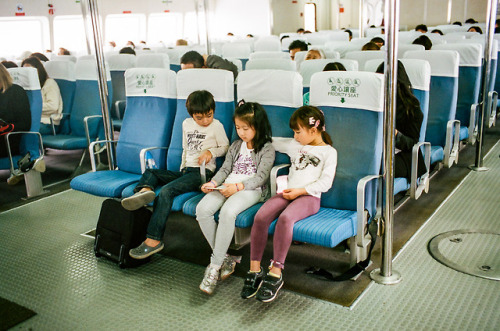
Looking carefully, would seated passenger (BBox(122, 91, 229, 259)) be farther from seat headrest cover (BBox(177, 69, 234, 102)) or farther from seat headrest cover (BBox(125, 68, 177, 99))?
seat headrest cover (BBox(125, 68, 177, 99))

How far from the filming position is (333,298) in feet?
8.96

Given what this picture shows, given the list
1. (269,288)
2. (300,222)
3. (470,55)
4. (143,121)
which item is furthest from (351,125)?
(470,55)

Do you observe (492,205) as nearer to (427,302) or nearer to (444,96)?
(444,96)

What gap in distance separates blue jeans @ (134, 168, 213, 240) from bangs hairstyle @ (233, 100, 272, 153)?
0.47m

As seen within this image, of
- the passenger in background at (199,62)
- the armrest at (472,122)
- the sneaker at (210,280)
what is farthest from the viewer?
the passenger in background at (199,62)

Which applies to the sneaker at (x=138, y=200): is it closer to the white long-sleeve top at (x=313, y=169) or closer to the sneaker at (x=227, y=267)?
the sneaker at (x=227, y=267)

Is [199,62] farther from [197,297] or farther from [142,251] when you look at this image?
[197,297]

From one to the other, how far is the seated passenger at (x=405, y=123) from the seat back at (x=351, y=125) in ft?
1.61

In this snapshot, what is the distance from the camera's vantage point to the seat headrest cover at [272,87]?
3.21 meters

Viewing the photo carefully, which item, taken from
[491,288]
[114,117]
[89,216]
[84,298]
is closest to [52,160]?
[114,117]

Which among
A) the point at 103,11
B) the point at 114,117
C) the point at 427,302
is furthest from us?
the point at 103,11

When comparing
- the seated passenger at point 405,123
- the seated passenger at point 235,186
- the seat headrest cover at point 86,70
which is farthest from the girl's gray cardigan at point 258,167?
the seat headrest cover at point 86,70

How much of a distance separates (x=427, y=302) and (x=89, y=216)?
2.87 m

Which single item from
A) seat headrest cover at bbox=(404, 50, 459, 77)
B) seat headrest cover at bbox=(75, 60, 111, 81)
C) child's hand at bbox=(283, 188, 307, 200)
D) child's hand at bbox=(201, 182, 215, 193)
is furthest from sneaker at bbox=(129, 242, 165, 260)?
seat headrest cover at bbox=(75, 60, 111, 81)
